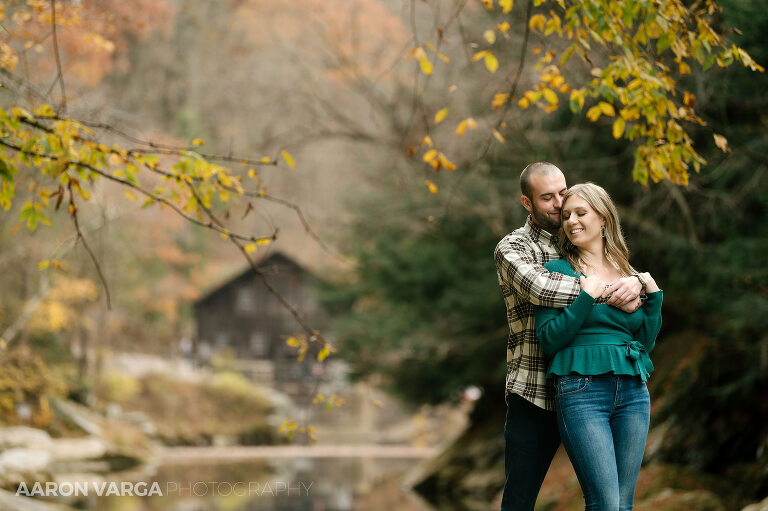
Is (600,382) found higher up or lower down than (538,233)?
lower down

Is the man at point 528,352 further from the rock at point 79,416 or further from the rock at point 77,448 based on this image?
the rock at point 79,416

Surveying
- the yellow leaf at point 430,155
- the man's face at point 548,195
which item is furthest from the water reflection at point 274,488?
the man's face at point 548,195

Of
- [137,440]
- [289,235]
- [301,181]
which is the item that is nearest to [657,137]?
[137,440]

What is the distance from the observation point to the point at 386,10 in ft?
71.1

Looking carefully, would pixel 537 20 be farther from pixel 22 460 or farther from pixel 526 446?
pixel 22 460

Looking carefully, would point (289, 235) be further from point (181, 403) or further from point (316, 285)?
point (316, 285)

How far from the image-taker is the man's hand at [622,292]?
11.2 ft

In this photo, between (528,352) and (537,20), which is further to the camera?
(537,20)

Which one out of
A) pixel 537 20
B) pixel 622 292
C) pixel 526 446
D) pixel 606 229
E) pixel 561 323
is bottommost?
pixel 526 446

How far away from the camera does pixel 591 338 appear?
136 inches

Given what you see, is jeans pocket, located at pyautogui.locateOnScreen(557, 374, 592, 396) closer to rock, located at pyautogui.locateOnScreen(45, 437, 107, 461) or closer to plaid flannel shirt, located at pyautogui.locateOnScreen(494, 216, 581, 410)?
plaid flannel shirt, located at pyautogui.locateOnScreen(494, 216, 581, 410)

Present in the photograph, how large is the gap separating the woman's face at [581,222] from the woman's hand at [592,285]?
0.24m

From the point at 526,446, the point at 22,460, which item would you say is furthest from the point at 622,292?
the point at 22,460

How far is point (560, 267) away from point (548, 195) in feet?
1.07
